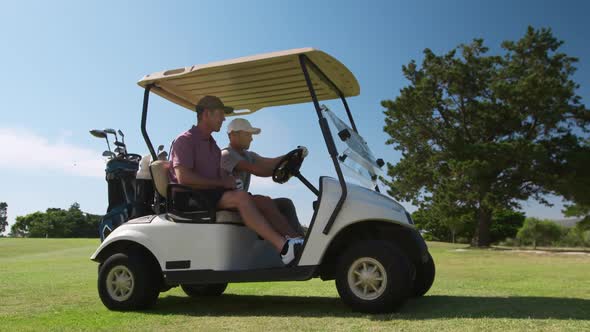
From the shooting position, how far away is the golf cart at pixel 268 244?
4.38 meters

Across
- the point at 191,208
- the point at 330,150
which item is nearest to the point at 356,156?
the point at 330,150

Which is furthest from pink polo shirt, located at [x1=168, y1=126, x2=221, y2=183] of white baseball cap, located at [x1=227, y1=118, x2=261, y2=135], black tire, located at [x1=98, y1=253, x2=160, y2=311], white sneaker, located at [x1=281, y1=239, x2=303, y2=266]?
white sneaker, located at [x1=281, y1=239, x2=303, y2=266]

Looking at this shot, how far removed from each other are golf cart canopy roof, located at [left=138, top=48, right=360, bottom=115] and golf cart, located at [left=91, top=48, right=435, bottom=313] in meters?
0.01

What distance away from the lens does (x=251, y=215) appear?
4.79 meters

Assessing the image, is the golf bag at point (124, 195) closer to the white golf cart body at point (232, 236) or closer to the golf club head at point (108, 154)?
the golf club head at point (108, 154)

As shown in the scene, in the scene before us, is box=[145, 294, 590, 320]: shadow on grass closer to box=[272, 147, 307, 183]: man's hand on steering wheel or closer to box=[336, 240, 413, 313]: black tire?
box=[336, 240, 413, 313]: black tire

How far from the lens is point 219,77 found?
219 inches

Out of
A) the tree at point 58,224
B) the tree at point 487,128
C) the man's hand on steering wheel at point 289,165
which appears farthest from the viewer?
the tree at point 58,224

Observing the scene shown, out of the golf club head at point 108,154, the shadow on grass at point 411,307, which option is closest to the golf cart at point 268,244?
the shadow on grass at point 411,307

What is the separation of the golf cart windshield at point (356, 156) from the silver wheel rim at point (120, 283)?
7.42 feet

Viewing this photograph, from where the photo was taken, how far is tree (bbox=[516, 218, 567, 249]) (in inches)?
1277

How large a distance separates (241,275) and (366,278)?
1.11m

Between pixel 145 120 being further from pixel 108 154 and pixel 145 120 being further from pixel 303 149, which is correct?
pixel 303 149

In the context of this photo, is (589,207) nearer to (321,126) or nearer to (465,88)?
(465,88)
